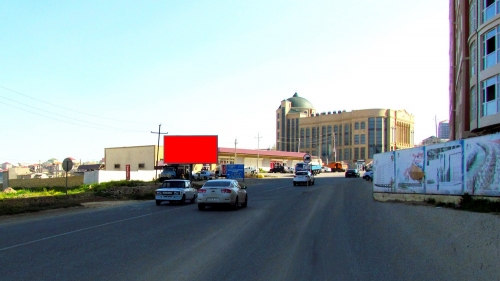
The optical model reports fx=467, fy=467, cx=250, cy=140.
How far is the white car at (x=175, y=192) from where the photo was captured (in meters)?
25.2

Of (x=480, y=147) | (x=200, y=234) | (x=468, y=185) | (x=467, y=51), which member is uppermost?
(x=467, y=51)

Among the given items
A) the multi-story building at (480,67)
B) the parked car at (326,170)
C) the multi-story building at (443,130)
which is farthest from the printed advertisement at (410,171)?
the multi-story building at (443,130)

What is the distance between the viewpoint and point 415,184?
875 inches

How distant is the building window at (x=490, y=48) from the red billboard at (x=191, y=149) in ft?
106

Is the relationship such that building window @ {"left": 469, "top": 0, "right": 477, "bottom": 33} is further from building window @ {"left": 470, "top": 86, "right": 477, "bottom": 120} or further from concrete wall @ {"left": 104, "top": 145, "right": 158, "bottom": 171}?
concrete wall @ {"left": 104, "top": 145, "right": 158, "bottom": 171}

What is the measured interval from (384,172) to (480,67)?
41.0 ft

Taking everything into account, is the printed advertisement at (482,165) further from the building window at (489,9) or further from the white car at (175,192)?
the building window at (489,9)

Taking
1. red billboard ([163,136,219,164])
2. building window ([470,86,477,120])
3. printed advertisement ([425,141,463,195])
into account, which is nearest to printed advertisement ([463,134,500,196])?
printed advertisement ([425,141,463,195])

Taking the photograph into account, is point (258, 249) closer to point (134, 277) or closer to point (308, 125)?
point (134, 277)

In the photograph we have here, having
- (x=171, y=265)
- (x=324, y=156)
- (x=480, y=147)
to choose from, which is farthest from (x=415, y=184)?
(x=324, y=156)

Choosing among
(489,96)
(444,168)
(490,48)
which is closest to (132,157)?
(489,96)

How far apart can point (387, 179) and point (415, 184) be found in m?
4.27

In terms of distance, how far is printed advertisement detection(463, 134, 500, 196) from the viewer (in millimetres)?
15418

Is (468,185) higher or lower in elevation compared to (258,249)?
higher
